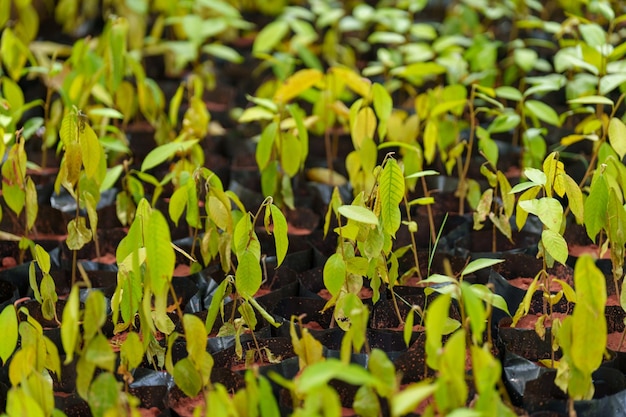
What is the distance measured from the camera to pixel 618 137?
4.27 feet

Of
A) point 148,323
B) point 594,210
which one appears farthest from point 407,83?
point 148,323

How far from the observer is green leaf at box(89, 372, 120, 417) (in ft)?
3.05

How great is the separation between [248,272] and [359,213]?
18cm

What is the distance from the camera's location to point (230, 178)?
178 centimetres

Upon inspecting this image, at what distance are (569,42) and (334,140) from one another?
0.54 m

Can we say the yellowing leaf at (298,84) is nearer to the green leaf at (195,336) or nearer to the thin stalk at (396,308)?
the thin stalk at (396,308)

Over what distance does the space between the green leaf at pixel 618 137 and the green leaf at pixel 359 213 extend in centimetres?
47

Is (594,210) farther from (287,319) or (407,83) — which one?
(407,83)

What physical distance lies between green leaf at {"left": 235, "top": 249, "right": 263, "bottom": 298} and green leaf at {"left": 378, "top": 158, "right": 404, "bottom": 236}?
0.17 meters

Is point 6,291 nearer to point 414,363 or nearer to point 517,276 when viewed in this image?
point 414,363

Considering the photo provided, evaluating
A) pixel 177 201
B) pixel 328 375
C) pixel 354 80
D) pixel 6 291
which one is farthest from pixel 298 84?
pixel 328 375

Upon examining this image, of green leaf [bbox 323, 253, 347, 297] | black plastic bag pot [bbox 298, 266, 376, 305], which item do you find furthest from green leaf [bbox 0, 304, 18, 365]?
black plastic bag pot [bbox 298, 266, 376, 305]

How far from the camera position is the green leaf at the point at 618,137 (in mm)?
1297

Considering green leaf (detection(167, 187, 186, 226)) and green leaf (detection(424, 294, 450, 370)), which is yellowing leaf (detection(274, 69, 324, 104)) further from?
green leaf (detection(424, 294, 450, 370))
